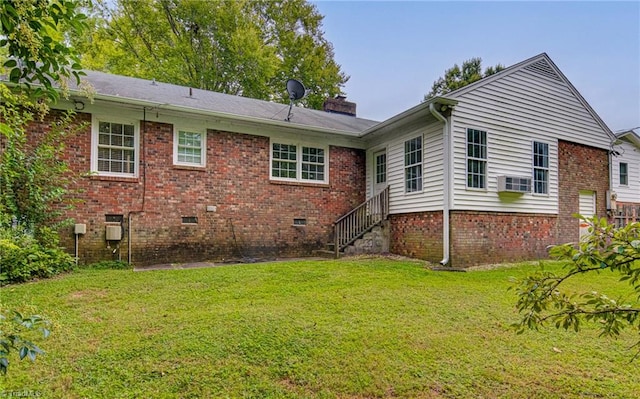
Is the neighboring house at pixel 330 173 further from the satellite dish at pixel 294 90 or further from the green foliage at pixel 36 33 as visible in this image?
the green foliage at pixel 36 33

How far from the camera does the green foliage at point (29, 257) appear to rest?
579 centimetres

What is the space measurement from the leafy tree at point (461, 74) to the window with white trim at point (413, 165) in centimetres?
1700

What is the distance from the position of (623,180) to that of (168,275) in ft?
47.6

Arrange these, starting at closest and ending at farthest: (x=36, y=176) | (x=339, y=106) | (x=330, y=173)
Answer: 1. (x=36, y=176)
2. (x=330, y=173)
3. (x=339, y=106)

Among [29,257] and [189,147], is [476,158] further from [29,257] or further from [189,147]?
[29,257]

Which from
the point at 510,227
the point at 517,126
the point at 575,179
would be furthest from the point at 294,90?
the point at 575,179

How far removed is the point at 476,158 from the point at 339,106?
776 cm

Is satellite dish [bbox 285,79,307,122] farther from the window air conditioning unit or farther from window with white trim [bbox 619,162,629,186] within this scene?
window with white trim [bbox 619,162,629,186]

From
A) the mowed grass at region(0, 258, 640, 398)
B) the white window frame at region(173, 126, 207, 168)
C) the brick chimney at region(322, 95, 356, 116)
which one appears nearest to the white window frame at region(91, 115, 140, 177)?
the white window frame at region(173, 126, 207, 168)

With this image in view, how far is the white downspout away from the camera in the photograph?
8.07m

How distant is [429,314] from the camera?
442 centimetres

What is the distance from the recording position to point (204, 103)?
10.2m

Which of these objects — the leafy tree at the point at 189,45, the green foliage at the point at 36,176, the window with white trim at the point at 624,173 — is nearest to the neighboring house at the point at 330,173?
the green foliage at the point at 36,176

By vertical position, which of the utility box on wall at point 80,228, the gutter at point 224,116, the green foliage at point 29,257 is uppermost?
the gutter at point 224,116
